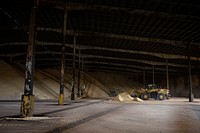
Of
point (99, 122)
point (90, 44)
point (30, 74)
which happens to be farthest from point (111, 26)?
point (99, 122)

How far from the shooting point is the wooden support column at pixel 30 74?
7120mm

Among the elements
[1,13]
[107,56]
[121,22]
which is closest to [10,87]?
[1,13]

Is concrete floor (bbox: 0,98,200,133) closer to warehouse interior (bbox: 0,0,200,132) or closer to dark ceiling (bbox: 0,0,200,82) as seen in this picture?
warehouse interior (bbox: 0,0,200,132)

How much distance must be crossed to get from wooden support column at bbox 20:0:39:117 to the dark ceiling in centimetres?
100

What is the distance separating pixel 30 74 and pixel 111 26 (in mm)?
12111

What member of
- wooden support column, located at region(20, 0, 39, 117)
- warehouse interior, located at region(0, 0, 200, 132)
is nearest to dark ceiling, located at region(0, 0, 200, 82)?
warehouse interior, located at region(0, 0, 200, 132)

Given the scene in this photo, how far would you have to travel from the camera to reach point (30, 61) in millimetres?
7781

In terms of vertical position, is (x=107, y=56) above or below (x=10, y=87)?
above

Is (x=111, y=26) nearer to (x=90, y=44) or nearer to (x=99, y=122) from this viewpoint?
(x=90, y=44)

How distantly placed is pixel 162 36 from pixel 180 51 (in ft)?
22.5

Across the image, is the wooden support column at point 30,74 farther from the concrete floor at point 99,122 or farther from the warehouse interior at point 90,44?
the concrete floor at point 99,122

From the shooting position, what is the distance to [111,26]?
60.1 feet

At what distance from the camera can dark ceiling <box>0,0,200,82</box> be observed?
14.4 metres

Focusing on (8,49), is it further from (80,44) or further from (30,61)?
(30,61)
